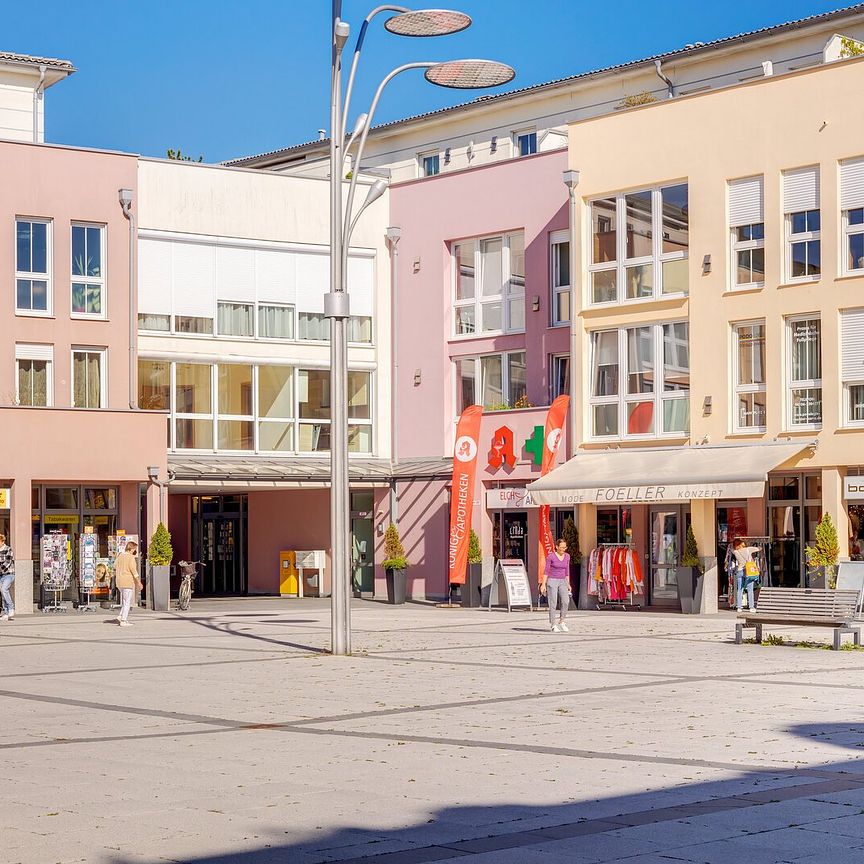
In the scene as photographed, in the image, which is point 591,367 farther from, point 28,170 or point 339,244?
point 339,244

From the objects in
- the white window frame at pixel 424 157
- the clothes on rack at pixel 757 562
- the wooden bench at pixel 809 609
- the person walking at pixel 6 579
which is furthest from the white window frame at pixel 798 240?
the white window frame at pixel 424 157

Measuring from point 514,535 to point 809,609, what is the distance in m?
15.8

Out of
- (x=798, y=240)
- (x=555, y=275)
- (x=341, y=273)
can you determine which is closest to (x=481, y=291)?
(x=555, y=275)

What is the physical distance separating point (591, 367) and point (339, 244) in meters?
15.4

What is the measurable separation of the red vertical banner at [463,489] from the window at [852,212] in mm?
9136

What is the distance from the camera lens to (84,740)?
11602 millimetres

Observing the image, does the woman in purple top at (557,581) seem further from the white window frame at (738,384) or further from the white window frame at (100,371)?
the white window frame at (100,371)

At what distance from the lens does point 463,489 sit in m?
35.0

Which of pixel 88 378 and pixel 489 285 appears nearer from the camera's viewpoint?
pixel 88 378

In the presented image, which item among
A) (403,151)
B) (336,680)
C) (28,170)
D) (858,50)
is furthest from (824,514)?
(403,151)

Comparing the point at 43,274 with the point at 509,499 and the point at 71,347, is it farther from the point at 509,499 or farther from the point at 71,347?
the point at 509,499

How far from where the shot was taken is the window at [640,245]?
A: 32.8 m

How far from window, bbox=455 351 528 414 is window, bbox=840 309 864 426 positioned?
8474 millimetres

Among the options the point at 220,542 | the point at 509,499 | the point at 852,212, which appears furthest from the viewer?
the point at 220,542
